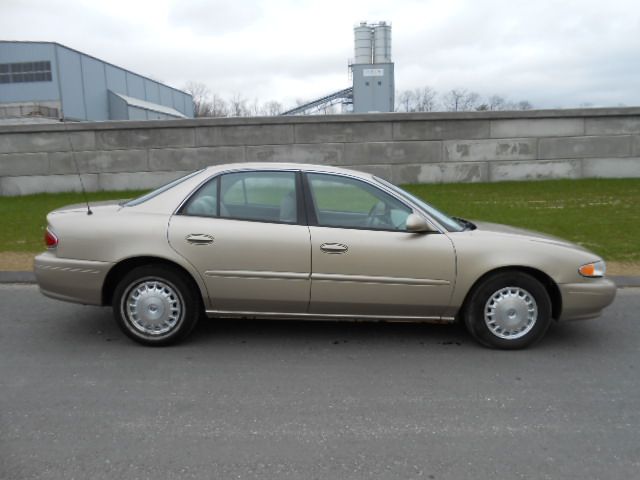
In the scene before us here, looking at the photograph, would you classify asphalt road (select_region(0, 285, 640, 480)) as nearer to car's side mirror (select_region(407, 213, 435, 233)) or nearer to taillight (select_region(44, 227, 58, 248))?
taillight (select_region(44, 227, 58, 248))

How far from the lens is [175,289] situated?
441 centimetres

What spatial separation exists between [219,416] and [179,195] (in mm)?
1979

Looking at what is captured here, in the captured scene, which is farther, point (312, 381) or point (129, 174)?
point (129, 174)

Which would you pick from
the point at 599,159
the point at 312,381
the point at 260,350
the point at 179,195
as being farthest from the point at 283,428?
the point at 599,159

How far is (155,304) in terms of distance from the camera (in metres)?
4.43

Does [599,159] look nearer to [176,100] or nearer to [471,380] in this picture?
[471,380]

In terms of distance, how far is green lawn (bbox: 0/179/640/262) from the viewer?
8062mm

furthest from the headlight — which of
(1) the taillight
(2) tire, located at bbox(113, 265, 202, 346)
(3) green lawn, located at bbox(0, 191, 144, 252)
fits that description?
(3) green lawn, located at bbox(0, 191, 144, 252)

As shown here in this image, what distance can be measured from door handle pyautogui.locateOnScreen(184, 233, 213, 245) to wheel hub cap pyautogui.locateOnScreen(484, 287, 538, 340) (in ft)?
7.54

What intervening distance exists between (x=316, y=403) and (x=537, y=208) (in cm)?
806

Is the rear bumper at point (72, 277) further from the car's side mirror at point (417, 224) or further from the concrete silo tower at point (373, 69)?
the concrete silo tower at point (373, 69)

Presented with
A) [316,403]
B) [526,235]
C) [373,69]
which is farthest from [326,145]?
[373,69]

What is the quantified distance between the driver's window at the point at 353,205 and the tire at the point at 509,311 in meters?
0.88

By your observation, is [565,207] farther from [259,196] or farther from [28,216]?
[28,216]
